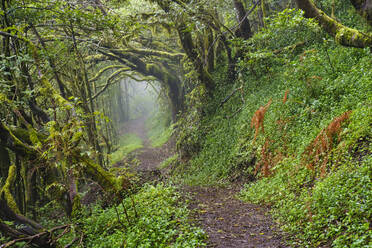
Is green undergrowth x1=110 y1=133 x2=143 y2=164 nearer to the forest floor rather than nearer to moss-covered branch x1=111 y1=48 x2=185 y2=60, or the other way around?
moss-covered branch x1=111 y1=48 x2=185 y2=60

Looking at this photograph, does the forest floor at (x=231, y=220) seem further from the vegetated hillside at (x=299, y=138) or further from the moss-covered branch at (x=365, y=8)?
the moss-covered branch at (x=365, y=8)

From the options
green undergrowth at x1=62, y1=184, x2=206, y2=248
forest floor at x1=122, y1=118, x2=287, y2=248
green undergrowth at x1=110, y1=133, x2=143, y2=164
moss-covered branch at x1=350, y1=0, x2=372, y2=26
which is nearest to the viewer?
forest floor at x1=122, y1=118, x2=287, y2=248

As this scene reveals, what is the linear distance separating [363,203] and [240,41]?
28.3ft

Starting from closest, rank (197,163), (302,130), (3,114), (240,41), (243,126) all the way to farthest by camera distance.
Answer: (302,130), (3,114), (243,126), (240,41), (197,163)

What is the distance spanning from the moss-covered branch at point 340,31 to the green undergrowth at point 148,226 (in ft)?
18.8

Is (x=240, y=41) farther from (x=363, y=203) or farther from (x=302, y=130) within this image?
(x=363, y=203)

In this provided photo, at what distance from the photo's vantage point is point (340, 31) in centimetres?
704

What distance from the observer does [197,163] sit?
38.9 feet

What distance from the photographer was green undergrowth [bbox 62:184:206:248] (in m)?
4.67

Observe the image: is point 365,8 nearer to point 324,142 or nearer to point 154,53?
point 324,142

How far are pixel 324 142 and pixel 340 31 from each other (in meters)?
3.23

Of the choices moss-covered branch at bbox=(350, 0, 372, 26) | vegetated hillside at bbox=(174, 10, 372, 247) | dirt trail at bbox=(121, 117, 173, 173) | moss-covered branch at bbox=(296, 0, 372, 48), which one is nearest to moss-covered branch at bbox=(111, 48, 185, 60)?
vegetated hillside at bbox=(174, 10, 372, 247)

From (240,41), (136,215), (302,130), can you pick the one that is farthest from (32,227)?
(240,41)

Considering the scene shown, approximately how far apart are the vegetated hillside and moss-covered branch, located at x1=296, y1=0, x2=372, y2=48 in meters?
0.29
